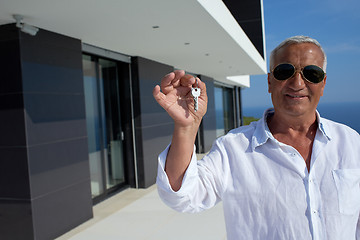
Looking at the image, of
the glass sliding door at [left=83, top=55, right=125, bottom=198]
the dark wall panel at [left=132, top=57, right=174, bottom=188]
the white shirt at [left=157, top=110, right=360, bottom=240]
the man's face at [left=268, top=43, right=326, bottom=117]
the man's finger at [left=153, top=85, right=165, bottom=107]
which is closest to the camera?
the man's finger at [left=153, top=85, right=165, bottom=107]

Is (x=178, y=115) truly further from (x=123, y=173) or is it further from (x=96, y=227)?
(x=123, y=173)

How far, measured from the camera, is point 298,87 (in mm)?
1268

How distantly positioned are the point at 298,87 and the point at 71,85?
406cm

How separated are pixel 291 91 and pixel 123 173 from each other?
614 cm

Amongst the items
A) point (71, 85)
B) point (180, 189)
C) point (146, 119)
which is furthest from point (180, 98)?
point (146, 119)

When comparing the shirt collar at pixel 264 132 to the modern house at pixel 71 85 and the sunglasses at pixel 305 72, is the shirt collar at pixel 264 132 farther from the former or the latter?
the modern house at pixel 71 85

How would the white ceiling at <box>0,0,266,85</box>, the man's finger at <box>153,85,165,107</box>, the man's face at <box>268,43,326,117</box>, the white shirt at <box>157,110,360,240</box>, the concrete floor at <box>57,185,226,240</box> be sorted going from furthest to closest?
the concrete floor at <box>57,185,226,240</box>, the white ceiling at <box>0,0,266,85</box>, the man's face at <box>268,43,326,117</box>, the white shirt at <box>157,110,360,240</box>, the man's finger at <box>153,85,165,107</box>

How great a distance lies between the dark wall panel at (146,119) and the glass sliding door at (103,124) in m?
0.39

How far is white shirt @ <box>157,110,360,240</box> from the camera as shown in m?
1.16

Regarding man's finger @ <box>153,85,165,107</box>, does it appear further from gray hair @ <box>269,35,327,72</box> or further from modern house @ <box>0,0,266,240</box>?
modern house @ <box>0,0,266,240</box>

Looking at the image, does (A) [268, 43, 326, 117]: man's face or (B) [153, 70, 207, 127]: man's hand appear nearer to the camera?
(B) [153, 70, 207, 127]: man's hand

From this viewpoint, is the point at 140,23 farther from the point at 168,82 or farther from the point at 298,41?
the point at 168,82

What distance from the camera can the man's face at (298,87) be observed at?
1.27 meters

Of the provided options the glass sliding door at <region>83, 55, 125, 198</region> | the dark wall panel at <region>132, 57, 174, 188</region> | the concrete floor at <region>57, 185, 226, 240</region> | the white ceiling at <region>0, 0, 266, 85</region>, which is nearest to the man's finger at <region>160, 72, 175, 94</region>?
the white ceiling at <region>0, 0, 266, 85</region>
